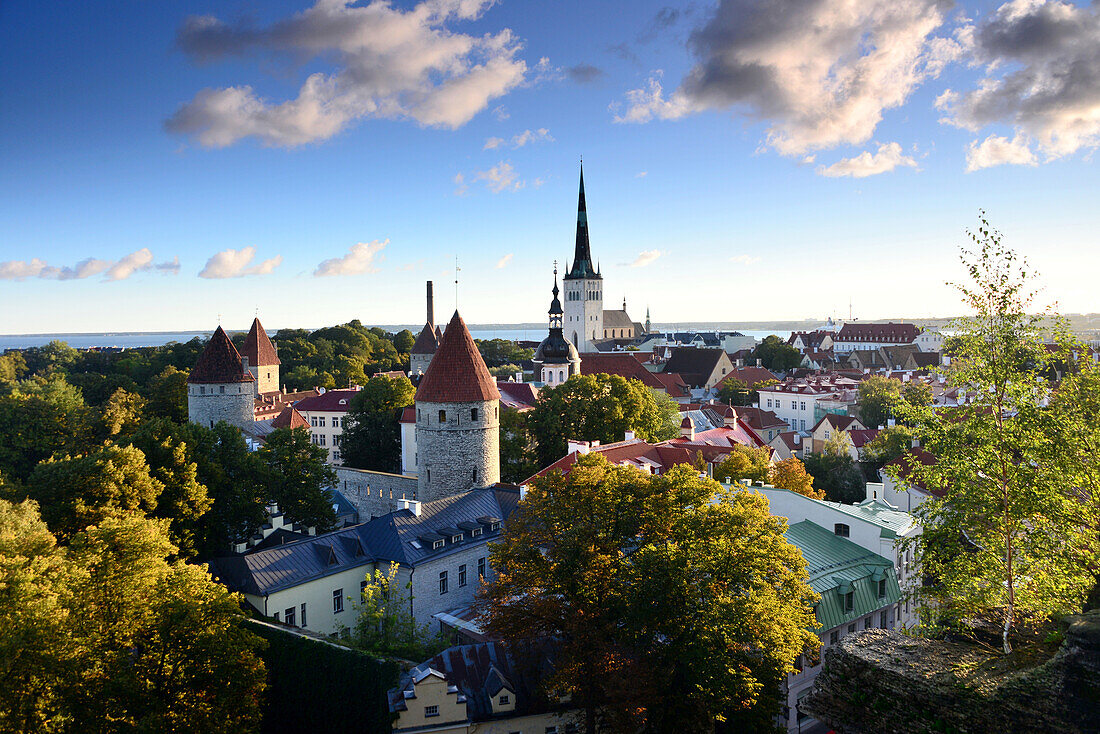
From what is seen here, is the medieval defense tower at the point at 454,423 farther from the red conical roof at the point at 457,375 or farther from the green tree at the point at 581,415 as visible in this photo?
the green tree at the point at 581,415

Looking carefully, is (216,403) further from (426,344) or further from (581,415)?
(426,344)

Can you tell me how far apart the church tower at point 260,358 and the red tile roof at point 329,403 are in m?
3.90

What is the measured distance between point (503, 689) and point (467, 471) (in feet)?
40.6

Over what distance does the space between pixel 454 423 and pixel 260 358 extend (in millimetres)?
33733

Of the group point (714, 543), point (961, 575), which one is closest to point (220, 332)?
point (714, 543)

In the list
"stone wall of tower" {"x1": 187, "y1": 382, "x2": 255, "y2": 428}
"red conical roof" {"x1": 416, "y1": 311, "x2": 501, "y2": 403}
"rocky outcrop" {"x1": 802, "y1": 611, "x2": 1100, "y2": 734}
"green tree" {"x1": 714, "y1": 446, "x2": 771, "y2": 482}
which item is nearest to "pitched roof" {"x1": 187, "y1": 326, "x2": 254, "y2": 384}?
"stone wall of tower" {"x1": 187, "y1": 382, "x2": 255, "y2": 428}

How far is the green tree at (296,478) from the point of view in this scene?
2792cm

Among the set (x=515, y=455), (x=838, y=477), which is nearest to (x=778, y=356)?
(x=838, y=477)

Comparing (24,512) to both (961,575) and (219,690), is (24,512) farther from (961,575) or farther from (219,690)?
(961,575)

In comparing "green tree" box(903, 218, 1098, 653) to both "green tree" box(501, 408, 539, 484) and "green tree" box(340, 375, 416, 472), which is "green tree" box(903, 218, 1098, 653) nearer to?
"green tree" box(501, 408, 539, 484)

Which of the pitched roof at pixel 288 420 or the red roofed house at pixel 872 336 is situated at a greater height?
the red roofed house at pixel 872 336

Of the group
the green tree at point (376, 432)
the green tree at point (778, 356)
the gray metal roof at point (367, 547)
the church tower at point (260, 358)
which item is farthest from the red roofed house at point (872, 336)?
the gray metal roof at point (367, 547)

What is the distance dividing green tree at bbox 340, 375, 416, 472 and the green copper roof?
21886mm

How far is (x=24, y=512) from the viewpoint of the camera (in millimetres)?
18641
